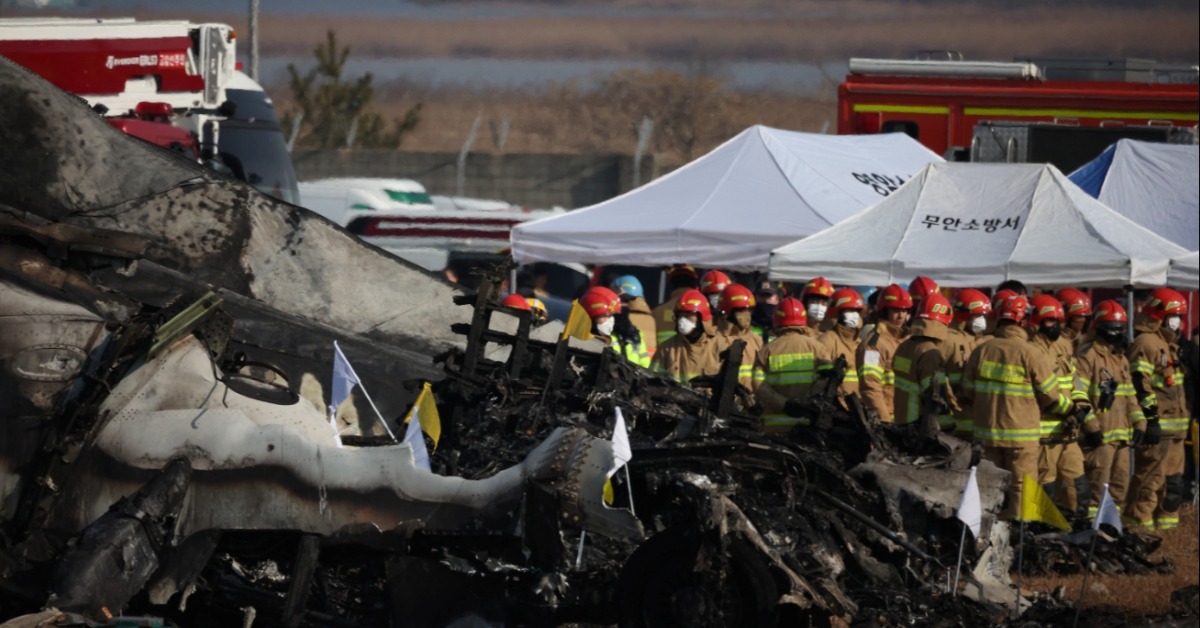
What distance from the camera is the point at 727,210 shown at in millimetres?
13648

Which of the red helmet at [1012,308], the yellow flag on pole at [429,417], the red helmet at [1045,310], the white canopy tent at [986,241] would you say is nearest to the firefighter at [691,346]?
the white canopy tent at [986,241]

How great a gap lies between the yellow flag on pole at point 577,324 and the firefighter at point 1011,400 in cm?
345

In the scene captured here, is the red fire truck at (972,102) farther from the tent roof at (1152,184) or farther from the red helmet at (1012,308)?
the red helmet at (1012,308)

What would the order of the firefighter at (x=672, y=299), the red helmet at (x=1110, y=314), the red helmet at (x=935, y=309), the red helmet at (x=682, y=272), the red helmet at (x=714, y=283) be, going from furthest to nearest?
the red helmet at (x=682, y=272) < the red helmet at (x=714, y=283) < the firefighter at (x=672, y=299) < the red helmet at (x=1110, y=314) < the red helmet at (x=935, y=309)

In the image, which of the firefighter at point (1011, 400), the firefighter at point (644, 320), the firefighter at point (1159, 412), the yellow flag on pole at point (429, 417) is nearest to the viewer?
the yellow flag on pole at point (429, 417)

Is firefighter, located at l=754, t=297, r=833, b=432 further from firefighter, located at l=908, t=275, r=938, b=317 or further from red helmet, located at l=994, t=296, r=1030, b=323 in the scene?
firefighter, located at l=908, t=275, r=938, b=317

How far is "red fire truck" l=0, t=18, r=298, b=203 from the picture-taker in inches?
497

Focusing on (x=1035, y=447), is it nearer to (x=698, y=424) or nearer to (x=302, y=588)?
(x=698, y=424)

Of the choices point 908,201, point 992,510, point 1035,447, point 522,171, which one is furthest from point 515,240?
point 522,171

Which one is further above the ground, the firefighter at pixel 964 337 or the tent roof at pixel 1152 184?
the tent roof at pixel 1152 184

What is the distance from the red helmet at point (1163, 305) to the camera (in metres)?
12.8

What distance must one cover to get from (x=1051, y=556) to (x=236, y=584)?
5.33 m

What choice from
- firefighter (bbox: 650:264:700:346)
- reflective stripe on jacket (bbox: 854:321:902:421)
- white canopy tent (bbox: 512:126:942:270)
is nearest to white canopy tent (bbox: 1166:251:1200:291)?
reflective stripe on jacket (bbox: 854:321:902:421)

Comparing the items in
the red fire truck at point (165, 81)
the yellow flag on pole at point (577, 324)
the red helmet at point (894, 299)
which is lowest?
the red helmet at point (894, 299)
